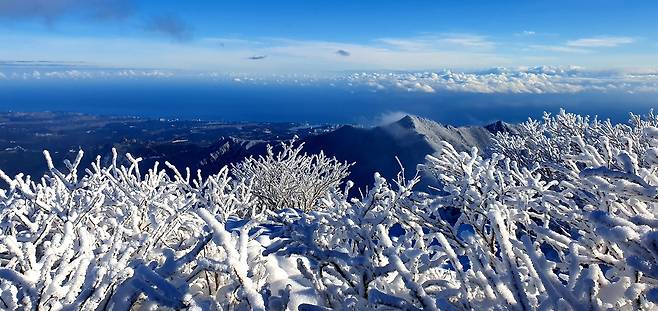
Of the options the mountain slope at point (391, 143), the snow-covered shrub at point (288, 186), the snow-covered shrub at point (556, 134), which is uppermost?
the snow-covered shrub at point (556, 134)

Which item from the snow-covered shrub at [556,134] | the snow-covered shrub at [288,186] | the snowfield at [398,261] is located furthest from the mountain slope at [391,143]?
the snowfield at [398,261]

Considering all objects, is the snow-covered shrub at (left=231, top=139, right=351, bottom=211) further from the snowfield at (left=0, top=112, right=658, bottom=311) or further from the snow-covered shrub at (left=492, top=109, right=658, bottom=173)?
the snowfield at (left=0, top=112, right=658, bottom=311)

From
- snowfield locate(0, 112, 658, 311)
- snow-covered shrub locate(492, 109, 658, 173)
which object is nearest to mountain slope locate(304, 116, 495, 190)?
snow-covered shrub locate(492, 109, 658, 173)

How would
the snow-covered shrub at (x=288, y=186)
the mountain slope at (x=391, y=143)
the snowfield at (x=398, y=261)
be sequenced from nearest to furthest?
the snowfield at (x=398, y=261)
the snow-covered shrub at (x=288, y=186)
the mountain slope at (x=391, y=143)

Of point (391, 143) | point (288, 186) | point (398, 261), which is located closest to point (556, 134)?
point (288, 186)

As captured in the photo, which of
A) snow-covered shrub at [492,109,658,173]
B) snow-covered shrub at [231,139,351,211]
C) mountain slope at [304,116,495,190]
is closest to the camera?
snow-covered shrub at [231,139,351,211]

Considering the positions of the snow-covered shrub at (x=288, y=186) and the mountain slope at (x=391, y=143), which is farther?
the mountain slope at (x=391, y=143)

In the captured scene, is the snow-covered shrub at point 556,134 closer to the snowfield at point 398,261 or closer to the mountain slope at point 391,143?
the snowfield at point 398,261

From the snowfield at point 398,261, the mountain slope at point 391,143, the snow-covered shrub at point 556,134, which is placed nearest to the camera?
the snowfield at point 398,261

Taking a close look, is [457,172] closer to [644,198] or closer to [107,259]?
[644,198]

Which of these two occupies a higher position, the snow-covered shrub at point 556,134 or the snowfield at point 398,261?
the snowfield at point 398,261

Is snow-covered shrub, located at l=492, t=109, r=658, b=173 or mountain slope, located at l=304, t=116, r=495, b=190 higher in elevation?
snow-covered shrub, located at l=492, t=109, r=658, b=173
